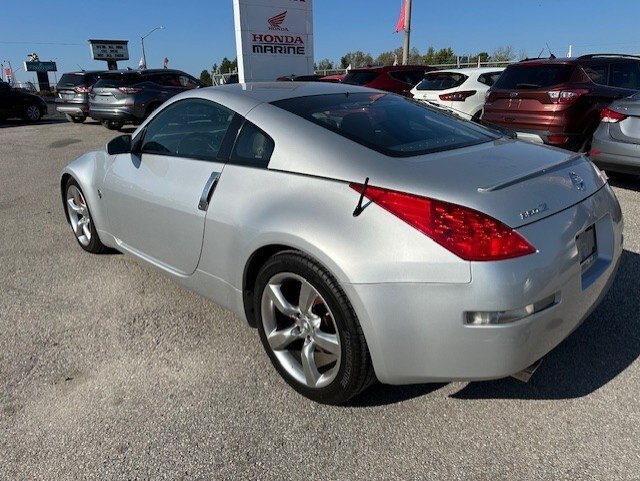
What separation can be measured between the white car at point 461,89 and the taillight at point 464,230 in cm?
756

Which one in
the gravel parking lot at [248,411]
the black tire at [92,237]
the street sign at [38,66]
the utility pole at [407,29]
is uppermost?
the utility pole at [407,29]

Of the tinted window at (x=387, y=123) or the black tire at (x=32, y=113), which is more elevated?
the tinted window at (x=387, y=123)

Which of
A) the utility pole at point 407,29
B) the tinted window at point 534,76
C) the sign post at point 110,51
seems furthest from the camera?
the sign post at point 110,51

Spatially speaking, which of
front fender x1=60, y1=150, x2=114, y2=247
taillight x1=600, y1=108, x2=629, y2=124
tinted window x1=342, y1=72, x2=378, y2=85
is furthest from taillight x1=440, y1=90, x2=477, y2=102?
front fender x1=60, y1=150, x2=114, y2=247

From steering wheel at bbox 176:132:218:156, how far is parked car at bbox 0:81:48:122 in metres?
17.0

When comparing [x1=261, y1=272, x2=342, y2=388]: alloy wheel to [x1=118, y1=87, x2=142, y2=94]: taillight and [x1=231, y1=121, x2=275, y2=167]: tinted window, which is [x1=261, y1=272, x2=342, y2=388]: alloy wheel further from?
[x1=118, y1=87, x2=142, y2=94]: taillight

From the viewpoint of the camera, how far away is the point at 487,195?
1982 millimetres

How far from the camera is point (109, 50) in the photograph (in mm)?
46844

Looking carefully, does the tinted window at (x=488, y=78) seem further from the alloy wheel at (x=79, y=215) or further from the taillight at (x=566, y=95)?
the alloy wheel at (x=79, y=215)

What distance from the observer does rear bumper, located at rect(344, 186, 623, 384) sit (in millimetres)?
1855

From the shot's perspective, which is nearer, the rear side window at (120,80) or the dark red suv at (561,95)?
the dark red suv at (561,95)

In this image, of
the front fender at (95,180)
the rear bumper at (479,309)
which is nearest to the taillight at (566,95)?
the rear bumper at (479,309)

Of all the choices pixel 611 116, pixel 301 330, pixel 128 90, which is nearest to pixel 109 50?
pixel 128 90

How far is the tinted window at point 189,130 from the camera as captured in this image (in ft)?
9.50
